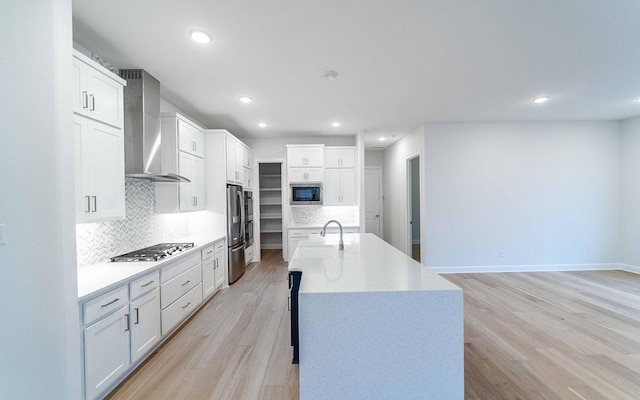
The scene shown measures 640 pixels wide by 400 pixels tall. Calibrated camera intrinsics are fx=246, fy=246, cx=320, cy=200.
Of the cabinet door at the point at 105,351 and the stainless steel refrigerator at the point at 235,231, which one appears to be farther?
the stainless steel refrigerator at the point at 235,231

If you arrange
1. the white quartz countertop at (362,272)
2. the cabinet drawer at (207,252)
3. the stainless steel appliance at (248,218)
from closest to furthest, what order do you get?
the white quartz countertop at (362,272)
the cabinet drawer at (207,252)
the stainless steel appliance at (248,218)

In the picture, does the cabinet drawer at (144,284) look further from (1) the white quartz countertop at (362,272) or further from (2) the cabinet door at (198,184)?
(2) the cabinet door at (198,184)

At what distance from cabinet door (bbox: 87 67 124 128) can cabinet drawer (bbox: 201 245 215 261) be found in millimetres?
1772

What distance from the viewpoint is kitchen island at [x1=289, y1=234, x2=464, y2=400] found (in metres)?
1.34

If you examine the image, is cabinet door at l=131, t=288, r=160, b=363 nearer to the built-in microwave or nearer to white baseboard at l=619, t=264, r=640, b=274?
the built-in microwave

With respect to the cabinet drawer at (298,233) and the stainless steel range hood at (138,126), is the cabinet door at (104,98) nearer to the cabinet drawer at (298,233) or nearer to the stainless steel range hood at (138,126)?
the stainless steel range hood at (138,126)

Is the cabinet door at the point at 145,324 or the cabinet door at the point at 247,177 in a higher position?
the cabinet door at the point at 247,177

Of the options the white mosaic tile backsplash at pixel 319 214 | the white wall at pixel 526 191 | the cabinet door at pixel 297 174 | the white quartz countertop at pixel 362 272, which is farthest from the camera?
the white mosaic tile backsplash at pixel 319 214

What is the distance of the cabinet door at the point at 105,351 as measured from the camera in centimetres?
159

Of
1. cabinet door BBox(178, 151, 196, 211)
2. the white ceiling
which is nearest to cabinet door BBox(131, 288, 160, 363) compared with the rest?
cabinet door BBox(178, 151, 196, 211)

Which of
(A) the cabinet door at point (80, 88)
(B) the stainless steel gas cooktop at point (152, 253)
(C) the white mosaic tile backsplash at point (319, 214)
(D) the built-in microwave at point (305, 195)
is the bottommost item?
(B) the stainless steel gas cooktop at point (152, 253)

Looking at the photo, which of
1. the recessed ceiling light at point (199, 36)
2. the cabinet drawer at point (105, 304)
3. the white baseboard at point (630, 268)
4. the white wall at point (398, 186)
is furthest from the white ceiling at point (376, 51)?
the white baseboard at point (630, 268)

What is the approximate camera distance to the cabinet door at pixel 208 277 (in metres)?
3.28

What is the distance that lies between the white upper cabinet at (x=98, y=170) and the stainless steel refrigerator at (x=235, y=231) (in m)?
1.94
